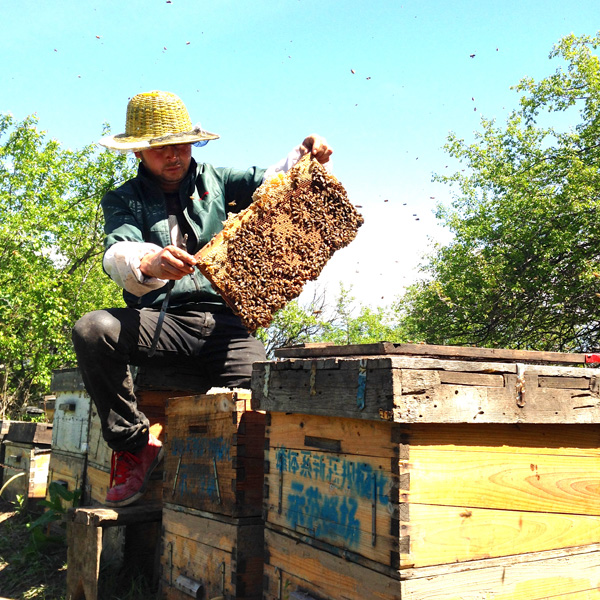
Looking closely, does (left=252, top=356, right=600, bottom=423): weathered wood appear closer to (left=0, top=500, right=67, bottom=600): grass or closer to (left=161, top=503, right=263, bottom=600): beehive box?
(left=161, top=503, right=263, bottom=600): beehive box

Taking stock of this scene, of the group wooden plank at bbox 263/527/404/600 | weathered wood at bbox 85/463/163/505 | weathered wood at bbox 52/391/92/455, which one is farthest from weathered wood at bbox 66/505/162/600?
weathered wood at bbox 52/391/92/455

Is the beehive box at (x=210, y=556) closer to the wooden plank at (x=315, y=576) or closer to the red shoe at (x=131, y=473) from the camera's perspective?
the wooden plank at (x=315, y=576)

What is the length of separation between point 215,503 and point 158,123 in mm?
2117

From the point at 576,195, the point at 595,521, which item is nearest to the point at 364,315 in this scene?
the point at 576,195

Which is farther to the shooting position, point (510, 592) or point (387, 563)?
point (510, 592)

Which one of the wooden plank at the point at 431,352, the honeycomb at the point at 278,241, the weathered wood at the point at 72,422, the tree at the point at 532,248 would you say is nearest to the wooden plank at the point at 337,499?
the wooden plank at the point at 431,352

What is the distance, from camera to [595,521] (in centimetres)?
214

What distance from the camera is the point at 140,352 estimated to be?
3.12 m

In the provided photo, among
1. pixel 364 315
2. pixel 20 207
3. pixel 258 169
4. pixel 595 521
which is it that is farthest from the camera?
pixel 364 315

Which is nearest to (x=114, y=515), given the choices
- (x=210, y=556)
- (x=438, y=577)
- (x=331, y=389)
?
(x=210, y=556)

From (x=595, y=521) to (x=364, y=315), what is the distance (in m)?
18.5

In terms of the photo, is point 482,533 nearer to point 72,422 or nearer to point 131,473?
point 131,473

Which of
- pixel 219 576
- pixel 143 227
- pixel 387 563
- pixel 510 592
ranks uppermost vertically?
pixel 143 227

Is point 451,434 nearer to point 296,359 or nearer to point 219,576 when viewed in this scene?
point 296,359
